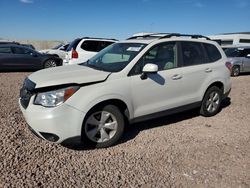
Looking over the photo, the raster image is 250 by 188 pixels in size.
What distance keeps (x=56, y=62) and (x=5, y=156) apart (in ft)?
38.7

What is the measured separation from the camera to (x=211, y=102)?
6.39m

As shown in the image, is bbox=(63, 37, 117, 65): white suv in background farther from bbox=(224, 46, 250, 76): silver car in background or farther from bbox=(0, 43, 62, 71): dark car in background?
bbox=(224, 46, 250, 76): silver car in background

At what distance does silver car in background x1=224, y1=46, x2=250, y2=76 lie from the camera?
15.4 metres

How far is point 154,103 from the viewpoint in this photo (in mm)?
5109

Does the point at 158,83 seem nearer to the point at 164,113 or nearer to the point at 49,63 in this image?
the point at 164,113

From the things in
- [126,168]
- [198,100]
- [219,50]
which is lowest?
[126,168]

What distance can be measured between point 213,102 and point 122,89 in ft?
8.98

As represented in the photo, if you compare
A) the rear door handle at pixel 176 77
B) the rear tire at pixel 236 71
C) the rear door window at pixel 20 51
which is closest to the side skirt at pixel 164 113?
the rear door handle at pixel 176 77

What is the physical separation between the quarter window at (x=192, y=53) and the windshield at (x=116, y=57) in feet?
3.25

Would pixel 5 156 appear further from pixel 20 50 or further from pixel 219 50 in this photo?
pixel 20 50

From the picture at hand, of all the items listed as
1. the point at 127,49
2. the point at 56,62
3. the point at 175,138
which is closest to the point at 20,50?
the point at 56,62

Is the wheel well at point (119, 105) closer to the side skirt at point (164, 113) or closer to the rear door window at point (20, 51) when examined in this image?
the side skirt at point (164, 113)

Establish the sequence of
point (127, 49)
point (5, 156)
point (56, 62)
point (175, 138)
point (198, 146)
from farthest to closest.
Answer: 1. point (56, 62)
2. point (127, 49)
3. point (175, 138)
4. point (198, 146)
5. point (5, 156)

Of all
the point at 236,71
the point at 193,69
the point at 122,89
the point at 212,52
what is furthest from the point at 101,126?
the point at 236,71
